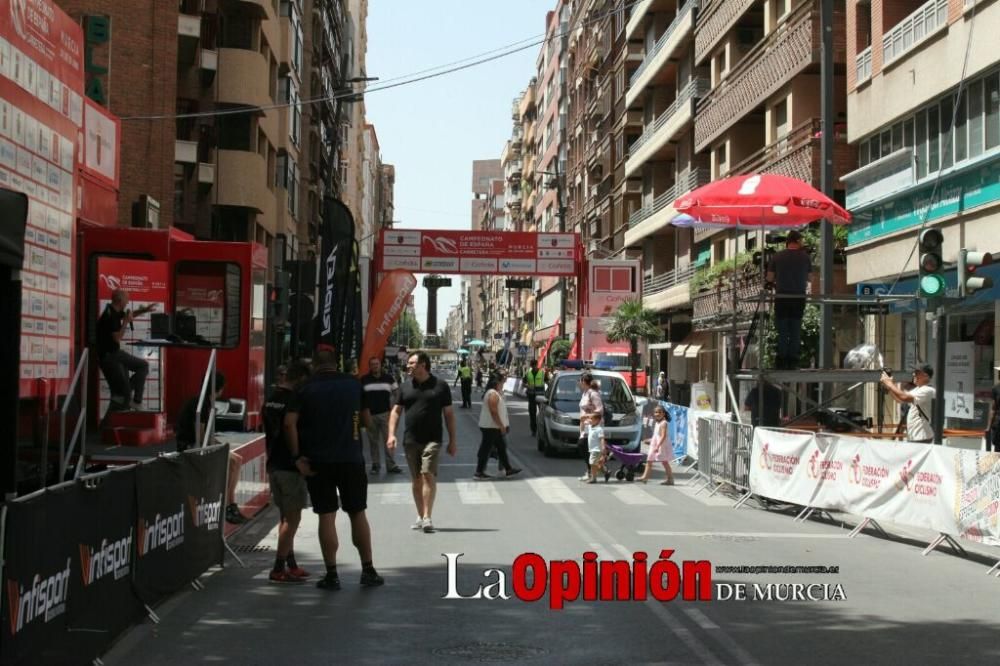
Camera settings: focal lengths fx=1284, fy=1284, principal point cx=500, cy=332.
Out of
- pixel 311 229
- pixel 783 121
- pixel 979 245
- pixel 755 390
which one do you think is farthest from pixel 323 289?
pixel 311 229

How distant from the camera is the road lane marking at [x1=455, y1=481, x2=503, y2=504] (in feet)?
55.1

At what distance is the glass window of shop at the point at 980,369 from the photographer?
22.6 metres

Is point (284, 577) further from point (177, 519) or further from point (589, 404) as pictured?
point (589, 404)

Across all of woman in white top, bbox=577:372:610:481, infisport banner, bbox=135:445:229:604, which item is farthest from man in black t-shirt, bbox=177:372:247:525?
woman in white top, bbox=577:372:610:481

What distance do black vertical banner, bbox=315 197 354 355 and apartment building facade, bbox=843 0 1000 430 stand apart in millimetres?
8913

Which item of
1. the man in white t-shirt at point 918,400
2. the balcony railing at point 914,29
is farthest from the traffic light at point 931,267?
the balcony railing at point 914,29

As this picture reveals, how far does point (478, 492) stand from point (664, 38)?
3502 cm

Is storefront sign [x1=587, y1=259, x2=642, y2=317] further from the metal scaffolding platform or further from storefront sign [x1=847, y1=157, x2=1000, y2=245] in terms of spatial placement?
the metal scaffolding platform

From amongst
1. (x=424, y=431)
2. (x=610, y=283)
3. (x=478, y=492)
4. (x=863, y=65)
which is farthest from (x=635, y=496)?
(x=610, y=283)

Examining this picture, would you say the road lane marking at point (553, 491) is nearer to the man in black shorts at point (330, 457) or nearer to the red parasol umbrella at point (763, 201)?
the red parasol umbrella at point (763, 201)

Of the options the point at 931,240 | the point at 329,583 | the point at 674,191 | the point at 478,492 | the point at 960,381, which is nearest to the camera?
the point at 329,583

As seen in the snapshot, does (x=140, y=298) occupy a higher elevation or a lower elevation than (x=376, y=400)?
higher

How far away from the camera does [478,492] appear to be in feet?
58.6

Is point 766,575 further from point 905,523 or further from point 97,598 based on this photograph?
point 97,598
